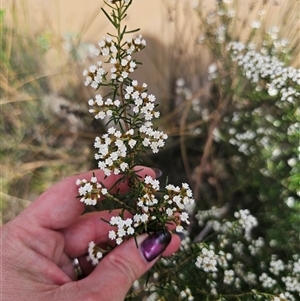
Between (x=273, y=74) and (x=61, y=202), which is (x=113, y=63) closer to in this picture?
(x=61, y=202)

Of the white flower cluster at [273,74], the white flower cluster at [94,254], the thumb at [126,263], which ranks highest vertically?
the white flower cluster at [273,74]

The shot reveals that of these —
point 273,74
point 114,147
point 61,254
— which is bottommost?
point 61,254

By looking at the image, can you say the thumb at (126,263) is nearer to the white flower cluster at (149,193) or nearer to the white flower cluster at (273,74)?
the white flower cluster at (149,193)

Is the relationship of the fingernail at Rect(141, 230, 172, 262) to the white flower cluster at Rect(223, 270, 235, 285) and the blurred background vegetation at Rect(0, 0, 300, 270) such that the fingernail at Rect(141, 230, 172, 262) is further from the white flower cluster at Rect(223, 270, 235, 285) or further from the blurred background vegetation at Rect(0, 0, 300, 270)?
the blurred background vegetation at Rect(0, 0, 300, 270)

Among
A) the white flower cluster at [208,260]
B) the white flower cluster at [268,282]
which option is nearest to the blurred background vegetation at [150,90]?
the white flower cluster at [268,282]

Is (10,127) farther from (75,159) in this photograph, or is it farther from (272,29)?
(272,29)

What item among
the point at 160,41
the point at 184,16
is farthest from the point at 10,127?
the point at 184,16

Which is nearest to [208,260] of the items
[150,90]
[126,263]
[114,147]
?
[126,263]

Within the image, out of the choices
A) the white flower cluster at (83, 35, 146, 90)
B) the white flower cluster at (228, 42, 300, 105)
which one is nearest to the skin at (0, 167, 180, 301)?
the white flower cluster at (83, 35, 146, 90)
